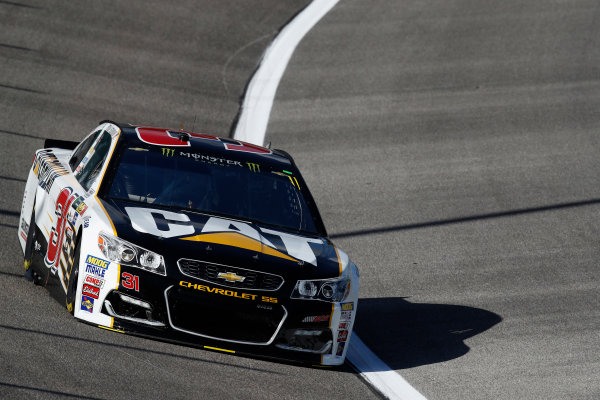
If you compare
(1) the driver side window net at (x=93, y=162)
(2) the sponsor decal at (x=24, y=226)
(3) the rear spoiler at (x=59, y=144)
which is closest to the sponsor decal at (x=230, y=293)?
(1) the driver side window net at (x=93, y=162)

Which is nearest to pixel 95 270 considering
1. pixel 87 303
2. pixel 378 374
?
pixel 87 303

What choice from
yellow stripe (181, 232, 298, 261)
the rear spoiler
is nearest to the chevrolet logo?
yellow stripe (181, 232, 298, 261)

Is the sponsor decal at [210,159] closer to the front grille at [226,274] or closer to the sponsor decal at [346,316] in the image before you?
the front grille at [226,274]

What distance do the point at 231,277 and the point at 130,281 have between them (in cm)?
68

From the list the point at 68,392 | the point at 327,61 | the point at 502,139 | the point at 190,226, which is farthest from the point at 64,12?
the point at 68,392

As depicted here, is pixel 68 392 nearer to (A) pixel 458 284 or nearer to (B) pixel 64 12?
(A) pixel 458 284

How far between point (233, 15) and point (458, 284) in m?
11.9

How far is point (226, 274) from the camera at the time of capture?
6.94m

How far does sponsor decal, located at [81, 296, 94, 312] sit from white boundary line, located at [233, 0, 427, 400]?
201 cm

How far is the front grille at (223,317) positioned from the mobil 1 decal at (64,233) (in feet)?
3.37

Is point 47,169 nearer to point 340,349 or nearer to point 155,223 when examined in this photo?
point 155,223

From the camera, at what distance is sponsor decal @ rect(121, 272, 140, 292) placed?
685cm

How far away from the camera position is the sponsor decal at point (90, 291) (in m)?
6.96

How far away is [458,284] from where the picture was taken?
10.1 metres
